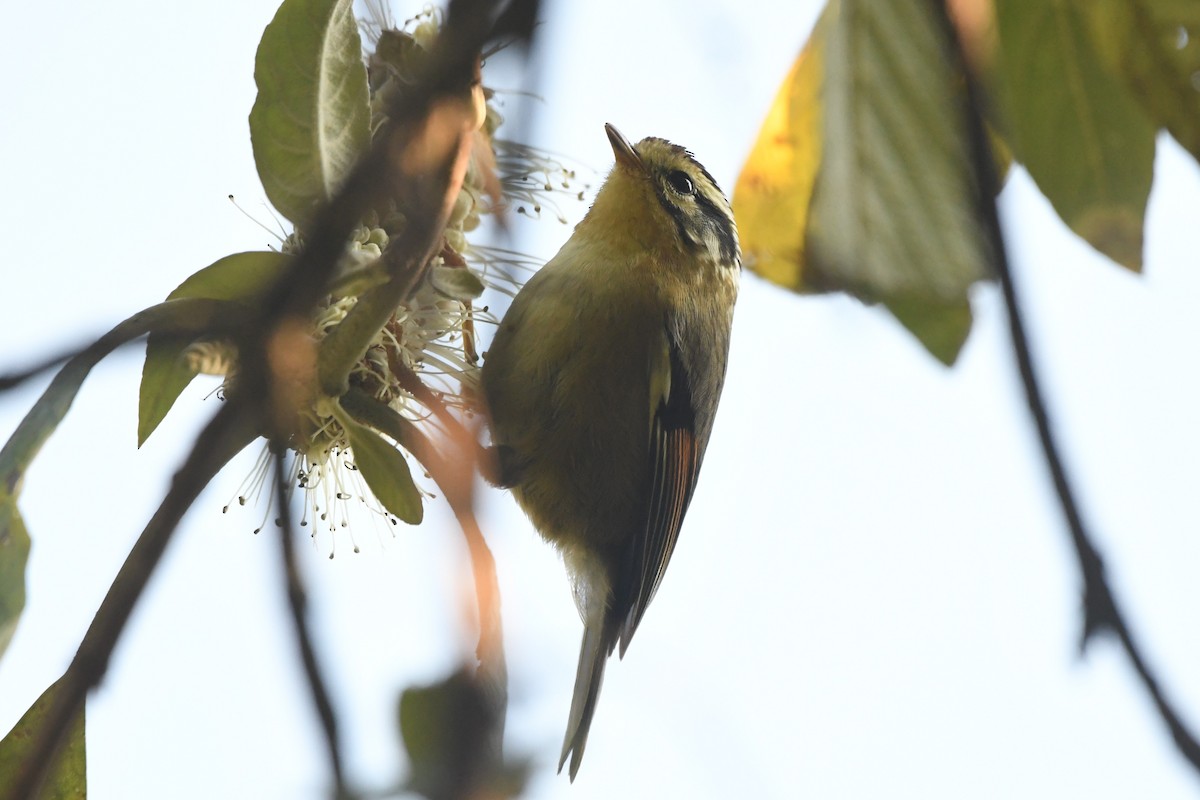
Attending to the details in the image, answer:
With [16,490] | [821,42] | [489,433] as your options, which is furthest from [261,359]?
[489,433]

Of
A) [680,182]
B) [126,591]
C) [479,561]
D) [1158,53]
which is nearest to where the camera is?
[126,591]

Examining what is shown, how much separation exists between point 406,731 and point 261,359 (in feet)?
2.13

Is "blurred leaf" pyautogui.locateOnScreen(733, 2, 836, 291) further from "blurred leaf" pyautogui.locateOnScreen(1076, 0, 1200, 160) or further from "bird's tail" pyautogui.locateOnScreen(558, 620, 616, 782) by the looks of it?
"bird's tail" pyautogui.locateOnScreen(558, 620, 616, 782)

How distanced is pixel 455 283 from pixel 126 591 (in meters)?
0.86

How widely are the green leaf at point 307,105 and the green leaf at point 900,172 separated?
72 centimetres

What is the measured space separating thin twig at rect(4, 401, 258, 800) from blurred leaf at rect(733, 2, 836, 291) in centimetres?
100

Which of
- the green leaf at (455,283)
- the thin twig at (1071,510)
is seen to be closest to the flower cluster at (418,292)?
the green leaf at (455,283)

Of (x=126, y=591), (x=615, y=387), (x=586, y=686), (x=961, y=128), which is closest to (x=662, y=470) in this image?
(x=615, y=387)

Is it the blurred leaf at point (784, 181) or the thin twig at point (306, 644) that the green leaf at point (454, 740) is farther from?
the blurred leaf at point (784, 181)

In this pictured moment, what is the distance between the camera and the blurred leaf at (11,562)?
4.55 feet

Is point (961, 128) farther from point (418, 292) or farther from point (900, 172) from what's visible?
point (418, 292)

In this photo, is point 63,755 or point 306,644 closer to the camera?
point 306,644

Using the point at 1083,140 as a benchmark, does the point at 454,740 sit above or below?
below

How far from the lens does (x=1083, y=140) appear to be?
1.30 metres
